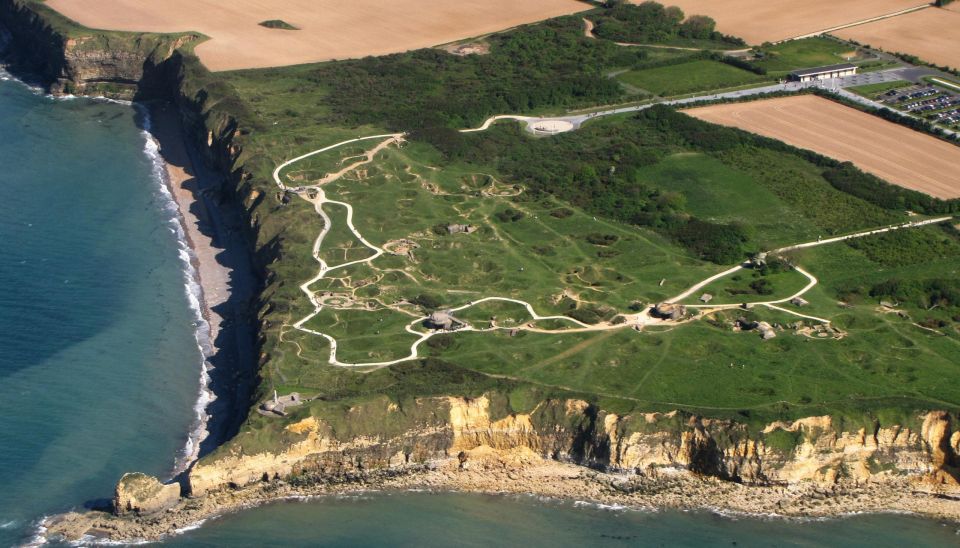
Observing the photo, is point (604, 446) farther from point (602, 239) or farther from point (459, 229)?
point (459, 229)

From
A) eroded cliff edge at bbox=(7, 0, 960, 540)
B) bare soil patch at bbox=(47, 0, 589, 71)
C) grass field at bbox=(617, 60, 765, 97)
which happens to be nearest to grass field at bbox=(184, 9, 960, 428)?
grass field at bbox=(617, 60, 765, 97)

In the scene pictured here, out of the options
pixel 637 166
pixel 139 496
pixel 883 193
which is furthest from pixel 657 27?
pixel 139 496

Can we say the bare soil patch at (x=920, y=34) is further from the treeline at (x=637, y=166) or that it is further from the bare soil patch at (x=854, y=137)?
the treeline at (x=637, y=166)

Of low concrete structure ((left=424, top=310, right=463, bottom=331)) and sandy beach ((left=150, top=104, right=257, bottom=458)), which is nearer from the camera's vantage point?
sandy beach ((left=150, top=104, right=257, bottom=458))

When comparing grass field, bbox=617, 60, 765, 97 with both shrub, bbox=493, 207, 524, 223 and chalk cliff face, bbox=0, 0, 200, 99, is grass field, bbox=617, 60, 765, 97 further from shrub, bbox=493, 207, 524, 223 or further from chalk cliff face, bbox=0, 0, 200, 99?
chalk cliff face, bbox=0, 0, 200, 99

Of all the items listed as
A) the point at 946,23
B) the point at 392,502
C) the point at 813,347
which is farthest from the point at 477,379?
the point at 946,23
